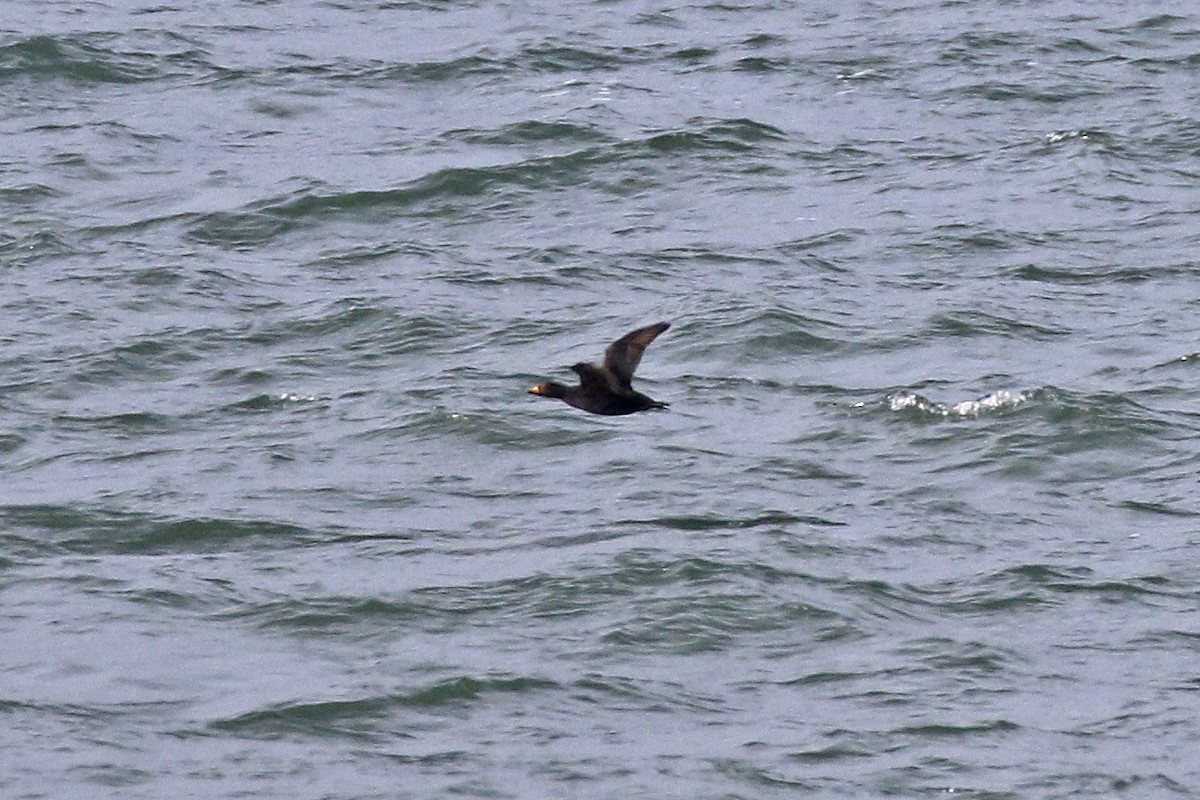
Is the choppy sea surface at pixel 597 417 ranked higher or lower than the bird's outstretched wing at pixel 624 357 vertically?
lower

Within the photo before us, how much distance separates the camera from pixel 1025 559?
40.9ft

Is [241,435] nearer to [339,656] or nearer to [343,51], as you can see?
[339,656]

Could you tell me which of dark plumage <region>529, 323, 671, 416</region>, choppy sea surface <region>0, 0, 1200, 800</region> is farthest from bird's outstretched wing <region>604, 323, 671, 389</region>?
choppy sea surface <region>0, 0, 1200, 800</region>

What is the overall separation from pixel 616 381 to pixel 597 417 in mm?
2391

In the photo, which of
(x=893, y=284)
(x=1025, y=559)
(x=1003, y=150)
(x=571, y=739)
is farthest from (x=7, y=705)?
(x=1003, y=150)

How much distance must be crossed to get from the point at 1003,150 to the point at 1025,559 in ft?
23.3

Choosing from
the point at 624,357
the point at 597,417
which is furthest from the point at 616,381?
the point at 597,417

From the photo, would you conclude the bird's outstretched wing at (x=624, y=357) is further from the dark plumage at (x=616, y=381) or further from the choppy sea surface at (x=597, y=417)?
the choppy sea surface at (x=597, y=417)

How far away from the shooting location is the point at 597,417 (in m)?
14.5

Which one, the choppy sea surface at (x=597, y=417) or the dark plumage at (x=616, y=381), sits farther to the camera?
the dark plumage at (x=616, y=381)

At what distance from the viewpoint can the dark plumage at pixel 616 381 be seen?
12.1 m

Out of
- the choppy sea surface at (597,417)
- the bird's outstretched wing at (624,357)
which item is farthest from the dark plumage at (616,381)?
the choppy sea surface at (597,417)

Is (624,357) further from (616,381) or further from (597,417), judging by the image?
(597,417)

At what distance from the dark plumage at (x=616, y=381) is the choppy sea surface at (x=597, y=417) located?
77 centimetres
